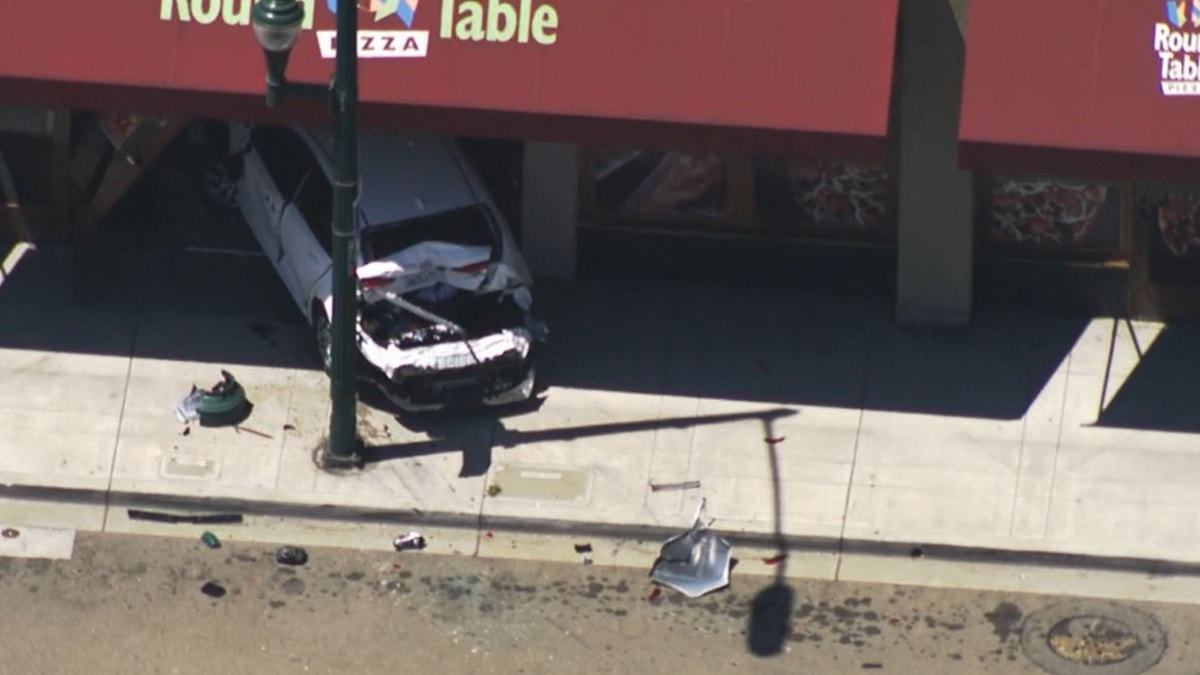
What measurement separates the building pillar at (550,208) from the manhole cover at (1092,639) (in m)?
5.28

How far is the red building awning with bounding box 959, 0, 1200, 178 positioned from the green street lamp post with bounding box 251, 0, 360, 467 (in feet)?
14.6

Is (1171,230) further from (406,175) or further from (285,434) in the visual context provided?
(285,434)

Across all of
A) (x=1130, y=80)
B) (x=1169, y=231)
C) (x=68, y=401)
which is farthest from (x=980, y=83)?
(x=68, y=401)

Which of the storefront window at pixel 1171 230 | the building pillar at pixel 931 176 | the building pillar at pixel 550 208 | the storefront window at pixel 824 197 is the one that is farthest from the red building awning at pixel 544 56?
the storefront window at pixel 1171 230

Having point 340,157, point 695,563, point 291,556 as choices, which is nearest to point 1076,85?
point 695,563

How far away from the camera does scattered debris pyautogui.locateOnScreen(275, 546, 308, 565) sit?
64.2 ft

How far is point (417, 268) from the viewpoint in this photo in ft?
67.4

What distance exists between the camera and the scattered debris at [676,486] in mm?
20203

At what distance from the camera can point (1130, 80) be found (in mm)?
19250

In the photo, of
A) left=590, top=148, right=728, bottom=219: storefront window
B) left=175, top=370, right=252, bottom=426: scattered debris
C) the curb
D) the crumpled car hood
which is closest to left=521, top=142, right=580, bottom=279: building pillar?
left=590, top=148, right=728, bottom=219: storefront window

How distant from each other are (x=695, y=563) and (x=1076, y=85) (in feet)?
14.6

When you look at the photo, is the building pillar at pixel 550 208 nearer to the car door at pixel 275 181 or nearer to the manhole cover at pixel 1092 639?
the car door at pixel 275 181

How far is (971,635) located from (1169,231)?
4.48 meters

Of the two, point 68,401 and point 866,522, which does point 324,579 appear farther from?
point 866,522
